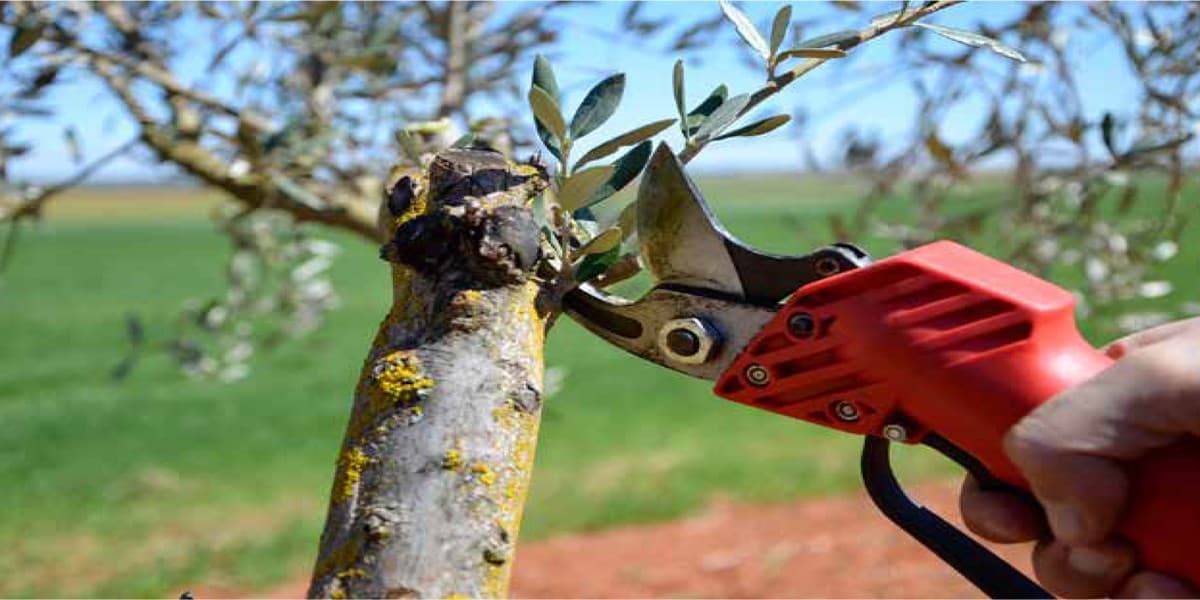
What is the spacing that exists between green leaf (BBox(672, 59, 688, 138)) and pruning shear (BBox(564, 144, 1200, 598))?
98 mm

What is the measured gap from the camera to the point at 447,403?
963 mm

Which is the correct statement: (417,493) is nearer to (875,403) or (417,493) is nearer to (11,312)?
(875,403)

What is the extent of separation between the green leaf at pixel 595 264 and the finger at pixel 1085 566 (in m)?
0.46

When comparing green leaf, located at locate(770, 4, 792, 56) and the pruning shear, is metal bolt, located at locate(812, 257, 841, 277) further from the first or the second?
green leaf, located at locate(770, 4, 792, 56)

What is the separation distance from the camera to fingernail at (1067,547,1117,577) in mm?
922

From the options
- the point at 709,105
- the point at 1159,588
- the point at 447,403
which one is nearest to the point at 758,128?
the point at 709,105

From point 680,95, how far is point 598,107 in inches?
3.1

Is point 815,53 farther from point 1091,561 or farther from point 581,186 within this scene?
point 1091,561

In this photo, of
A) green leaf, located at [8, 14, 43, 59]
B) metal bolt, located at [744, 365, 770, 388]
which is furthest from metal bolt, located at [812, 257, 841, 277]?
green leaf, located at [8, 14, 43, 59]

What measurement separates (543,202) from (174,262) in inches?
1283

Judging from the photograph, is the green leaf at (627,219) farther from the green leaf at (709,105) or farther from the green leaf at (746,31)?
the green leaf at (746,31)

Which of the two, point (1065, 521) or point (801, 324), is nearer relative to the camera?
point (1065, 521)

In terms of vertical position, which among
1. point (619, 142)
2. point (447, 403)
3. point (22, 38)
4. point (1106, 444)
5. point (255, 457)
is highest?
point (255, 457)

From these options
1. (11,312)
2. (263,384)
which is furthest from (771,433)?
(11,312)
